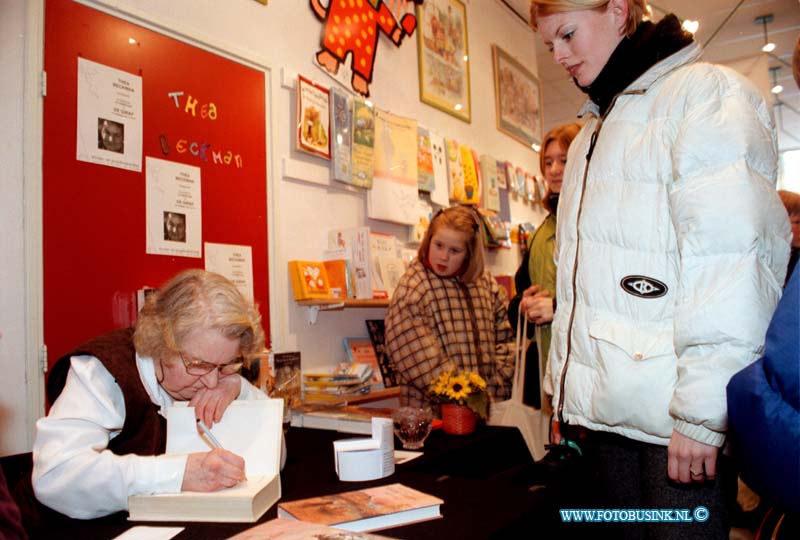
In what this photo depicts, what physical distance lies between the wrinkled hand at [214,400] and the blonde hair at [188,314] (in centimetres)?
9

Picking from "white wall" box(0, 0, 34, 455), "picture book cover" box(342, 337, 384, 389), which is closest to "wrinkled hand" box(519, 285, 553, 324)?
"picture book cover" box(342, 337, 384, 389)

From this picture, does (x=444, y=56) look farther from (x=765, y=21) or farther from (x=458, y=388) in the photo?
(x=765, y=21)

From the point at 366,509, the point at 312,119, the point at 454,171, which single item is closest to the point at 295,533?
the point at 366,509

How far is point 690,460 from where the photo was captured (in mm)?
1133

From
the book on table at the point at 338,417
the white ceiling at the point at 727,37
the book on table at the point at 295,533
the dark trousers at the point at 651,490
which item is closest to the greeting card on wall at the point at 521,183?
the white ceiling at the point at 727,37

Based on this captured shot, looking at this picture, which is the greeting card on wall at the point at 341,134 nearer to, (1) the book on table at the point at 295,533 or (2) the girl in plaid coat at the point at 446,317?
(2) the girl in plaid coat at the point at 446,317

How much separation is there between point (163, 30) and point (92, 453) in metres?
1.73

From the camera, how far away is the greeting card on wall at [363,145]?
328 centimetres

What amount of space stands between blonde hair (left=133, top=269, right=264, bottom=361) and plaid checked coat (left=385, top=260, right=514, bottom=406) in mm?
1253

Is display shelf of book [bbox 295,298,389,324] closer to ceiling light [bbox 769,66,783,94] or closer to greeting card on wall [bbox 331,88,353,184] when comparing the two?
greeting card on wall [bbox 331,88,353,184]

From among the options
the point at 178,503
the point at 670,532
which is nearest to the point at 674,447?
the point at 670,532

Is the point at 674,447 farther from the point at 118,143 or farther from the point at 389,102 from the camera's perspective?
the point at 389,102
